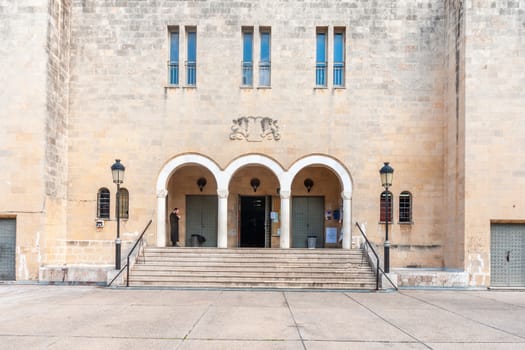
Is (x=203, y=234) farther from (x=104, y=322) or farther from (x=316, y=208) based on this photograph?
(x=104, y=322)

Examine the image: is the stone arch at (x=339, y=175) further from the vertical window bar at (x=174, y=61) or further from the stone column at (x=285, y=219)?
the vertical window bar at (x=174, y=61)

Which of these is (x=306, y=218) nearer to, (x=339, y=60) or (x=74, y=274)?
(x=339, y=60)

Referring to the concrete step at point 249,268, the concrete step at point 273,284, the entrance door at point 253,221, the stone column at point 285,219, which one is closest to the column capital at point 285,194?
the stone column at point 285,219

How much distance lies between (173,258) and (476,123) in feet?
33.5

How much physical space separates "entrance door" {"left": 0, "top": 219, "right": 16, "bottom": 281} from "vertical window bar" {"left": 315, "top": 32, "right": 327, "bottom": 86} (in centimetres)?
1100

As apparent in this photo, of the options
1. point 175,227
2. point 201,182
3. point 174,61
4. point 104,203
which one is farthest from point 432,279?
point 174,61

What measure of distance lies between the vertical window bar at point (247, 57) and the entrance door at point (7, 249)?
8829mm

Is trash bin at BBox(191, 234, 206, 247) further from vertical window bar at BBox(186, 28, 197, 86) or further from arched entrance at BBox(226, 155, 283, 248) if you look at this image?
vertical window bar at BBox(186, 28, 197, 86)

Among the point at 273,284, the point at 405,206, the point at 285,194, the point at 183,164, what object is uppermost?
the point at 183,164

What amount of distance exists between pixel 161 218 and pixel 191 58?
568 centimetres

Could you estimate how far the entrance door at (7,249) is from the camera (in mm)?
14117

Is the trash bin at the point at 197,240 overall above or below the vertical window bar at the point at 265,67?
below

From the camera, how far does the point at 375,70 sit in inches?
619

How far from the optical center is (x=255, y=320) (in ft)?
27.2
